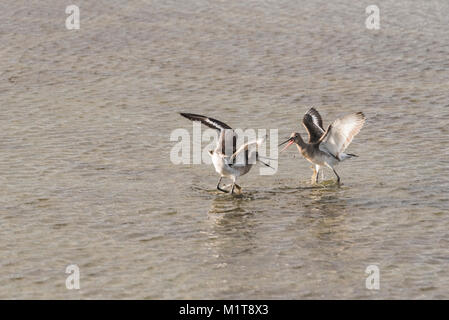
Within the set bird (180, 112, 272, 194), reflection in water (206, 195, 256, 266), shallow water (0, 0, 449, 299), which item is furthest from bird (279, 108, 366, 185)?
reflection in water (206, 195, 256, 266)

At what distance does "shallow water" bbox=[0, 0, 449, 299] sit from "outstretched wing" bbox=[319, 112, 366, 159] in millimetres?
617

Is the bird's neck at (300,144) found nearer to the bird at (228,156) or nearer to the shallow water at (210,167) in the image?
the shallow water at (210,167)

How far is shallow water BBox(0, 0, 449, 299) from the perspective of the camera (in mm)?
11086

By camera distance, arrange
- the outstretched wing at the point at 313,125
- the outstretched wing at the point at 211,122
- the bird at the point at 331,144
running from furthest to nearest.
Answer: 1. the outstretched wing at the point at 313,125
2. the bird at the point at 331,144
3. the outstretched wing at the point at 211,122

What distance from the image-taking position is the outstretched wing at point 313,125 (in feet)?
50.8

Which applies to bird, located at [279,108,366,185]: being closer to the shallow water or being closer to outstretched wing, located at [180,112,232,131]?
the shallow water

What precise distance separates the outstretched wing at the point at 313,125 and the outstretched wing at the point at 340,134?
0.41 m

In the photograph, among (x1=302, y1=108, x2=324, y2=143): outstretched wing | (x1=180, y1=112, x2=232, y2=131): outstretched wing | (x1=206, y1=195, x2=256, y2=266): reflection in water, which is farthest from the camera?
(x1=302, y1=108, x2=324, y2=143): outstretched wing

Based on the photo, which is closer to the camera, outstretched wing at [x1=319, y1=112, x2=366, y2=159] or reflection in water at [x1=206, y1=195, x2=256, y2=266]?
reflection in water at [x1=206, y1=195, x2=256, y2=266]

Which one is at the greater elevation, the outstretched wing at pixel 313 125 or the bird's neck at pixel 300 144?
the outstretched wing at pixel 313 125

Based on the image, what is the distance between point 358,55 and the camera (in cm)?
2230

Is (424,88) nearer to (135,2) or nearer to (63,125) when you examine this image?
(63,125)

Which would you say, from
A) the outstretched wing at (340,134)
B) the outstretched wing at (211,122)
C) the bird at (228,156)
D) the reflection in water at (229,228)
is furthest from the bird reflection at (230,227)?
the outstretched wing at (340,134)

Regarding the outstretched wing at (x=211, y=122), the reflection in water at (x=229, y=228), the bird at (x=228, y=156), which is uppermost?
the outstretched wing at (x=211, y=122)
